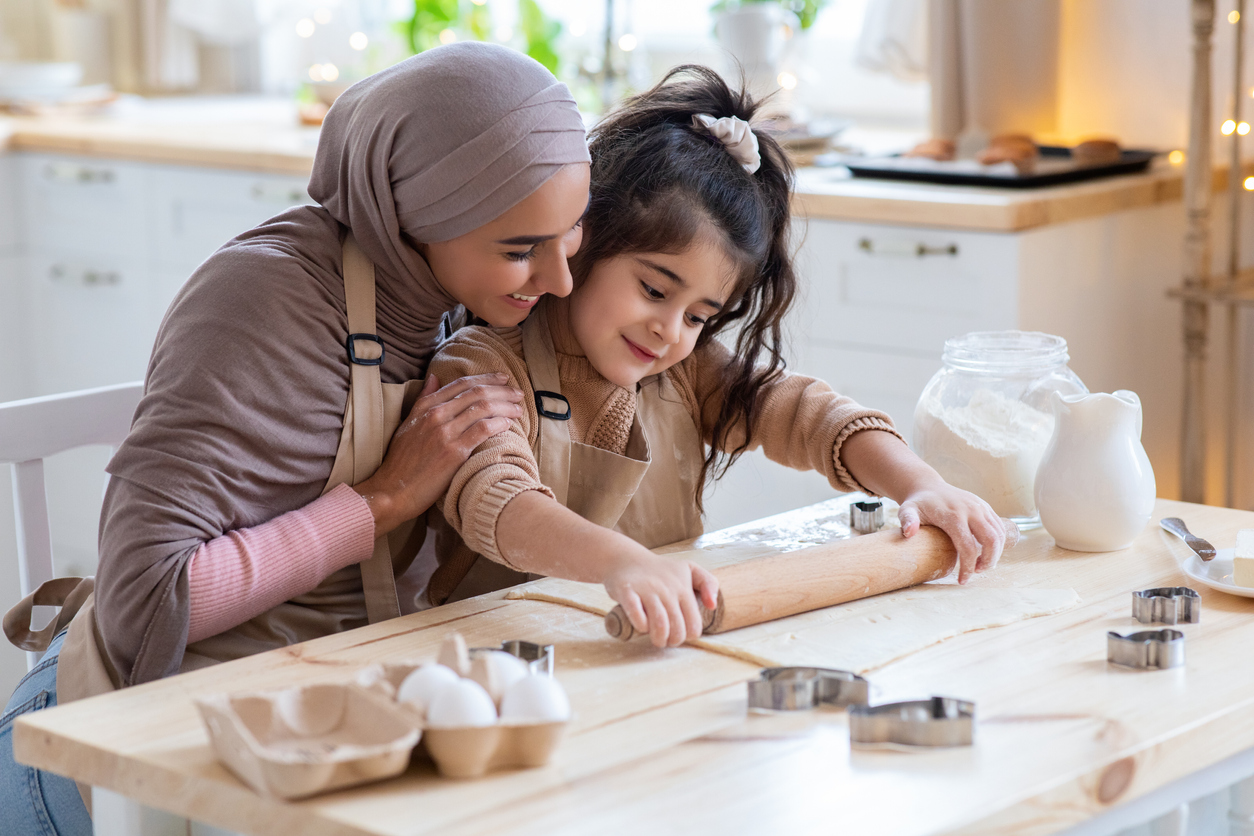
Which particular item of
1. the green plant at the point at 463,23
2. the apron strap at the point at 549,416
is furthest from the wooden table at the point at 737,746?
the green plant at the point at 463,23

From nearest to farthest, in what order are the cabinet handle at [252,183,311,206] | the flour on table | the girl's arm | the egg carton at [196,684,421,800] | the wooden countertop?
the egg carton at [196,684,421,800]
the girl's arm
the flour on table
the wooden countertop
the cabinet handle at [252,183,311,206]

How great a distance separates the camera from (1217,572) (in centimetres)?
111

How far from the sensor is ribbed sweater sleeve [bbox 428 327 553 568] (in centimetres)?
108

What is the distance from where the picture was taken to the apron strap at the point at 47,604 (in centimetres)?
122

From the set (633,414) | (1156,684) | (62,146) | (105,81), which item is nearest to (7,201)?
(62,146)

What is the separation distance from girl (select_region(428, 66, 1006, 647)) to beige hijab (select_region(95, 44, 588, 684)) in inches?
3.8

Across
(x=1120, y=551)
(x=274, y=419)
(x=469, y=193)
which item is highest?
(x=469, y=193)

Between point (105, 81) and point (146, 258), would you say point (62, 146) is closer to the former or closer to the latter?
point (146, 258)

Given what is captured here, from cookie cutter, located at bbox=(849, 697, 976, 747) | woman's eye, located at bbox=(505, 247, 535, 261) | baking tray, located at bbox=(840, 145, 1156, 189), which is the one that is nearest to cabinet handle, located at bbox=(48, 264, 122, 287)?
baking tray, located at bbox=(840, 145, 1156, 189)

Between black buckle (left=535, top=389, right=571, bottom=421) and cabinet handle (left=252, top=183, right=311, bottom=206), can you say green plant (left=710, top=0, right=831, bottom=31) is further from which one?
black buckle (left=535, top=389, right=571, bottom=421)

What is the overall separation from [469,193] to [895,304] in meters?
1.16

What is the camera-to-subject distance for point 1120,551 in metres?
1.18

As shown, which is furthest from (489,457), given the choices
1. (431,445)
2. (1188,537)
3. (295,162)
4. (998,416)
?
(295,162)

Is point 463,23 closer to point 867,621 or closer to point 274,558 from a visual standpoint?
point 274,558
